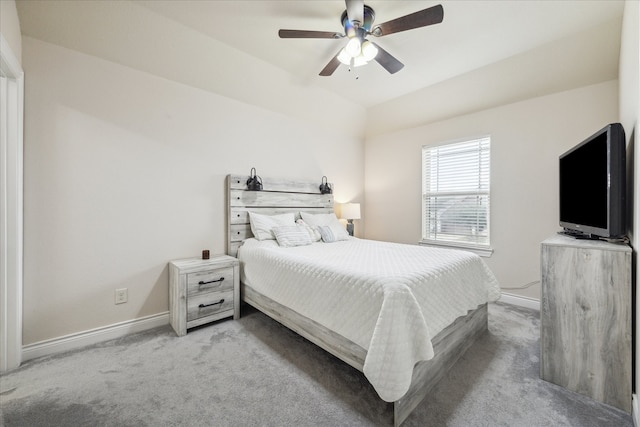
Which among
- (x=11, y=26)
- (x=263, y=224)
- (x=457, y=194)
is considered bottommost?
(x=263, y=224)

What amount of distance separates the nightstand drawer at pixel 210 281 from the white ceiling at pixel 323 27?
195 cm

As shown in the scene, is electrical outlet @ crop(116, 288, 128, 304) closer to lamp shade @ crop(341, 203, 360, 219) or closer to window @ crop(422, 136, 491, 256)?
lamp shade @ crop(341, 203, 360, 219)

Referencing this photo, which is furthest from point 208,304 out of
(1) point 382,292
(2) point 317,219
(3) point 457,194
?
(3) point 457,194

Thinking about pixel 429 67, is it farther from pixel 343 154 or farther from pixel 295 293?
pixel 295 293

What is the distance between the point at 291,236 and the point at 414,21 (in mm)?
2125

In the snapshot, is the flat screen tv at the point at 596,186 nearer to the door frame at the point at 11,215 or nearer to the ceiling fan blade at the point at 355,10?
the ceiling fan blade at the point at 355,10

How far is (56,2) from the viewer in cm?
181

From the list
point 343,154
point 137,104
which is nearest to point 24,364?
point 137,104

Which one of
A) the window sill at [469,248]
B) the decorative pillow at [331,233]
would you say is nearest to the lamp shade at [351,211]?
the decorative pillow at [331,233]

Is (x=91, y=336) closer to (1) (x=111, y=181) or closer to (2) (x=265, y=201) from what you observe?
(1) (x=111, y=181)

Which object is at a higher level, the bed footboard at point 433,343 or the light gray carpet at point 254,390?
the bed footboard at point 433,343

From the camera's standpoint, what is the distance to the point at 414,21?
5.66ft

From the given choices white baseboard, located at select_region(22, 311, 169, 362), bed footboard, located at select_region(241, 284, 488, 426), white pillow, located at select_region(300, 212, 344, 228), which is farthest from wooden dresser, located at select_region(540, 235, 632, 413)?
white baseboard, located at select_region(22, 311, 169, 362)

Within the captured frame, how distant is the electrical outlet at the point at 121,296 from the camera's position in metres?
2.26
